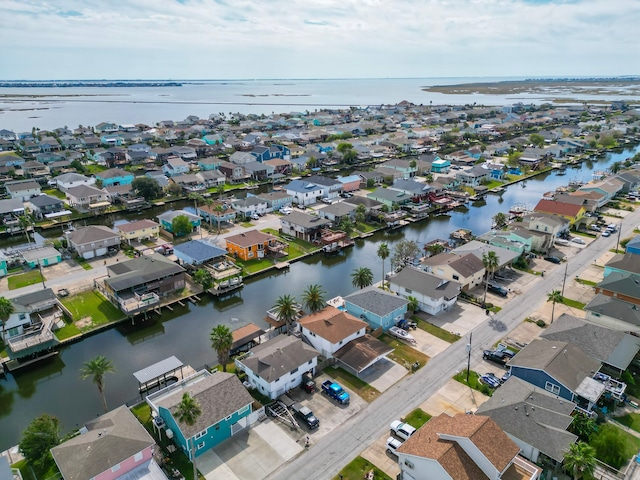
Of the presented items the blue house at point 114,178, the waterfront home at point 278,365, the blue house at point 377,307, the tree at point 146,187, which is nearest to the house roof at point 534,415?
the blue house at point 377,307

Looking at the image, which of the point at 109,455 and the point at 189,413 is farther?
the point at 189,413

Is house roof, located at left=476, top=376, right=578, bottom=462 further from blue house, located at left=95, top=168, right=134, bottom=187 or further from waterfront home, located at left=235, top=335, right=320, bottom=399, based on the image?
Answer: blue house, located at left=95, top=168, right=134, bottom=187

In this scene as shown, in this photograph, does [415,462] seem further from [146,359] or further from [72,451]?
[146,359]

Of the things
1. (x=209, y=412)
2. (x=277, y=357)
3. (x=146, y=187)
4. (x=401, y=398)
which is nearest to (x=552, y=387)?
(x=401, y=398)

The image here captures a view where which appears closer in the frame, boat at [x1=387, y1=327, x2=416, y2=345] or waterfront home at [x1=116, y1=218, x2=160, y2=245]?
boat at [x1=387, y1=327, x2=416, y2=345]

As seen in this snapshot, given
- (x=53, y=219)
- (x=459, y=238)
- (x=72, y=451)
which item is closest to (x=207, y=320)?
(x=72, y=451)

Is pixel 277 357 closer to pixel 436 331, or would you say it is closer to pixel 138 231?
pixel 436 331

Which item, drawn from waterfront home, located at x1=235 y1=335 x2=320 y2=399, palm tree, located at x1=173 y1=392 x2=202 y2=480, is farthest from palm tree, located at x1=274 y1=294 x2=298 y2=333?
palm tree, located at x1=173 y1=392 x2=202 y2=480
